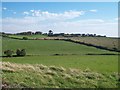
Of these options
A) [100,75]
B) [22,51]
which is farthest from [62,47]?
[100,75]

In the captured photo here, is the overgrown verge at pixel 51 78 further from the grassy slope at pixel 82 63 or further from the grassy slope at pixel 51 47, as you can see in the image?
the grassy slope at pixel 51 47

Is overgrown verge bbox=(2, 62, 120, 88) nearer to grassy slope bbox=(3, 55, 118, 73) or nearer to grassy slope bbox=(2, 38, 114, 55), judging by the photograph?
grassy slope bbox=(3, 55, 118, 73)

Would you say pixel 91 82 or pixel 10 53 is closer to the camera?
pixel 91 82

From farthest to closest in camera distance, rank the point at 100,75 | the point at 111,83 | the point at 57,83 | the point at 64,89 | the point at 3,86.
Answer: the point at 100,75, the point at 111,83, the point at 57,83, the point at 64,89, the point at 3,86

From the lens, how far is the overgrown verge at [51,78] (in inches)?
712

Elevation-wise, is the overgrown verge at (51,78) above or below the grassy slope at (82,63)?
above

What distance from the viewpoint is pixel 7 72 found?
20469mm

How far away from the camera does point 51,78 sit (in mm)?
19547

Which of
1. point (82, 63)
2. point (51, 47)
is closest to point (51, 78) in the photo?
point (82, 63)

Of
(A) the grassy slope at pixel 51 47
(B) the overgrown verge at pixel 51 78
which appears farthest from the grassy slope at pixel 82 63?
(A) the grassy slope at pixel 51 47

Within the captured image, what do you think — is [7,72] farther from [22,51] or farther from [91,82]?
[22,51]

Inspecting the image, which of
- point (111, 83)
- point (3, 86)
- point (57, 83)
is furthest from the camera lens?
point (111, 83)

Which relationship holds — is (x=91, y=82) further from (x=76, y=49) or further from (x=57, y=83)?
(x=76, y=49)

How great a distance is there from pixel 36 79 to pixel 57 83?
144cm
